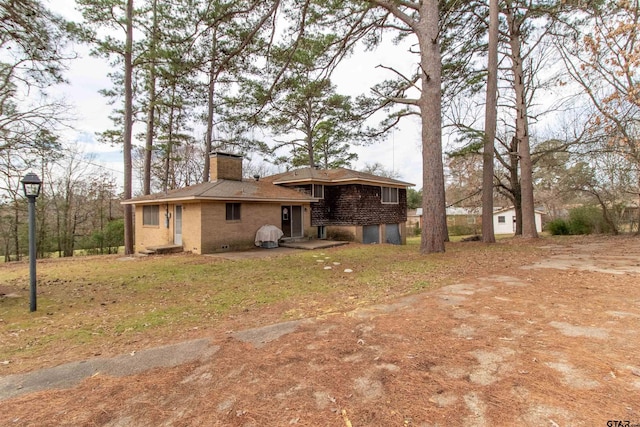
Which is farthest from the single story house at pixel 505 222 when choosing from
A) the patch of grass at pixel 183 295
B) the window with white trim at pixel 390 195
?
the patch of grass at pixel 183 295

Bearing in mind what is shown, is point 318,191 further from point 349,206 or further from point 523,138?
point 523,138

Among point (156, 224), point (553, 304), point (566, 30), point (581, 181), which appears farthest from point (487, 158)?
point (156, 224)

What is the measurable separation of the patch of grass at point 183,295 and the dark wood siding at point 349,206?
696 centimetres

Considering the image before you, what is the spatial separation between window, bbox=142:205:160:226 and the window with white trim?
1172 centimetres

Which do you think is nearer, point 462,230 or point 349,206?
point 349,206

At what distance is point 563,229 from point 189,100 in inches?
951

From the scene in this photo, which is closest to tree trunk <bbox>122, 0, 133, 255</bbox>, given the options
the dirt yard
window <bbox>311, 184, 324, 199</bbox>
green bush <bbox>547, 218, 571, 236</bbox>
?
window <bbox>311, 184, 324, 199</bbox>

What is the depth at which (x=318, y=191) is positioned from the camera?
16.8 metres

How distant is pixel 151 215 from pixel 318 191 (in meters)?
8.17

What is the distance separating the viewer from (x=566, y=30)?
38.6 feet

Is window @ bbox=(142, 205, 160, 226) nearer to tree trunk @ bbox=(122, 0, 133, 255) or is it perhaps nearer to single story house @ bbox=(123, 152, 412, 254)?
single story house @ bbox=(123, 152, 412, 254)

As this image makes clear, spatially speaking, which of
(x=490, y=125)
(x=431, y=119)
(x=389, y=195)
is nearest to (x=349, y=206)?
(x=389, y=195)

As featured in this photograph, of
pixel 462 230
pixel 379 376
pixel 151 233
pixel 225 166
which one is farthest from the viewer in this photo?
pixel 462 230

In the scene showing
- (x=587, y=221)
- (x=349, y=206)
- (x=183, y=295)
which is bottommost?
(x=183, y=295)
